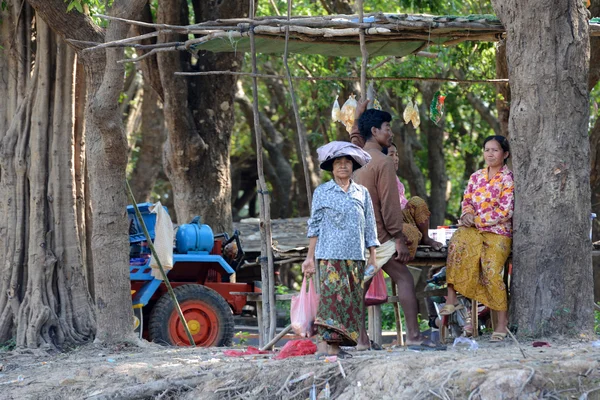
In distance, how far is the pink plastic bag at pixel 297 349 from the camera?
6.90 meters

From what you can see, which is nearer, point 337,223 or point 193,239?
point 337,223

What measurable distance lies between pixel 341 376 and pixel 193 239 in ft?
15.1

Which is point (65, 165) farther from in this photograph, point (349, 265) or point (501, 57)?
point (501, 57)

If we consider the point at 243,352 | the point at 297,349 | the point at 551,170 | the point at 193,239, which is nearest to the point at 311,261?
the point at 297,349

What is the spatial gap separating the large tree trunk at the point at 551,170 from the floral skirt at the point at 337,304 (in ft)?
4.79

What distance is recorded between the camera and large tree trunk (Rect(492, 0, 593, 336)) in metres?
7.26

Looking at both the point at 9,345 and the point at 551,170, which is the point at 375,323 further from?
the point at 9,345

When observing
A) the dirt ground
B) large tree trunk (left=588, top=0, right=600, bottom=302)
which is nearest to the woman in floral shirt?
the dirt ground

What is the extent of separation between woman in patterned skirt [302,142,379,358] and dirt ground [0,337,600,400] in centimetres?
20

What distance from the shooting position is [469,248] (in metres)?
7.63

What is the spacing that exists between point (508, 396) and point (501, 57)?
648 cm

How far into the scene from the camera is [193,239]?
33.7 ft

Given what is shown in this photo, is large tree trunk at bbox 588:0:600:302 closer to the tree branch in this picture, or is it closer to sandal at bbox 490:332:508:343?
sandal at bbox 490:332:508:343

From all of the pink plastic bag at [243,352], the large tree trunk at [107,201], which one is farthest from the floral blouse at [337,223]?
the large tree trunk at [107,201]
